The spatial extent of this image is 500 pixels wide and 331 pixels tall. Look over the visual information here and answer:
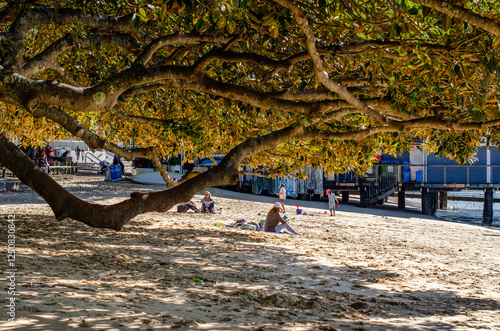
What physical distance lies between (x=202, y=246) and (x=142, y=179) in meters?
21.3

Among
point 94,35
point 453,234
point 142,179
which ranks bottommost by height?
point 453,234

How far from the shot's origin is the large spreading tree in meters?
5.27

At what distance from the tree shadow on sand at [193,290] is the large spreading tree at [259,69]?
971mm

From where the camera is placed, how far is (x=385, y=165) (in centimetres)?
2920

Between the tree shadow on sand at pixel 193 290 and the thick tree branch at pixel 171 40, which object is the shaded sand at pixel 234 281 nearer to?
the tree shadow on sand at pixel 193 290

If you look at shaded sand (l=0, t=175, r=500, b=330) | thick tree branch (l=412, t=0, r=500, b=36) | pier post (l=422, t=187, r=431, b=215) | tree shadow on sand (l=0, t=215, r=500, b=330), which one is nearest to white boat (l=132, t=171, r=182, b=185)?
pier post (l=422, t=187, r=431, b=215)

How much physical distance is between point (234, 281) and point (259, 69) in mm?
3963

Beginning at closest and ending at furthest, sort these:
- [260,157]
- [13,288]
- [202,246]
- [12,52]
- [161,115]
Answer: [13,288], [12,52], [202,246], [161,115], [260,157]

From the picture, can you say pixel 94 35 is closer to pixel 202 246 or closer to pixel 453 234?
pixel 202 246

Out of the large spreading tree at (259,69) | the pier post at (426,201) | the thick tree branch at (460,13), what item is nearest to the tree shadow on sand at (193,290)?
the large spreading tree at (259,69)

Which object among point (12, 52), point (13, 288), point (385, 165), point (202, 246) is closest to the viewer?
point (13, 288)

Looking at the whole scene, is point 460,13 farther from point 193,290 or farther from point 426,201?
point 426,201

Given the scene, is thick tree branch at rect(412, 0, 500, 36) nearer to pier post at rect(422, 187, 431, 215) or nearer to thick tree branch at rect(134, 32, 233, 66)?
thick tree branch at rect(134, 32, 233, 66)

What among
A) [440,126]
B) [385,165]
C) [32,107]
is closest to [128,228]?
[32,107]
